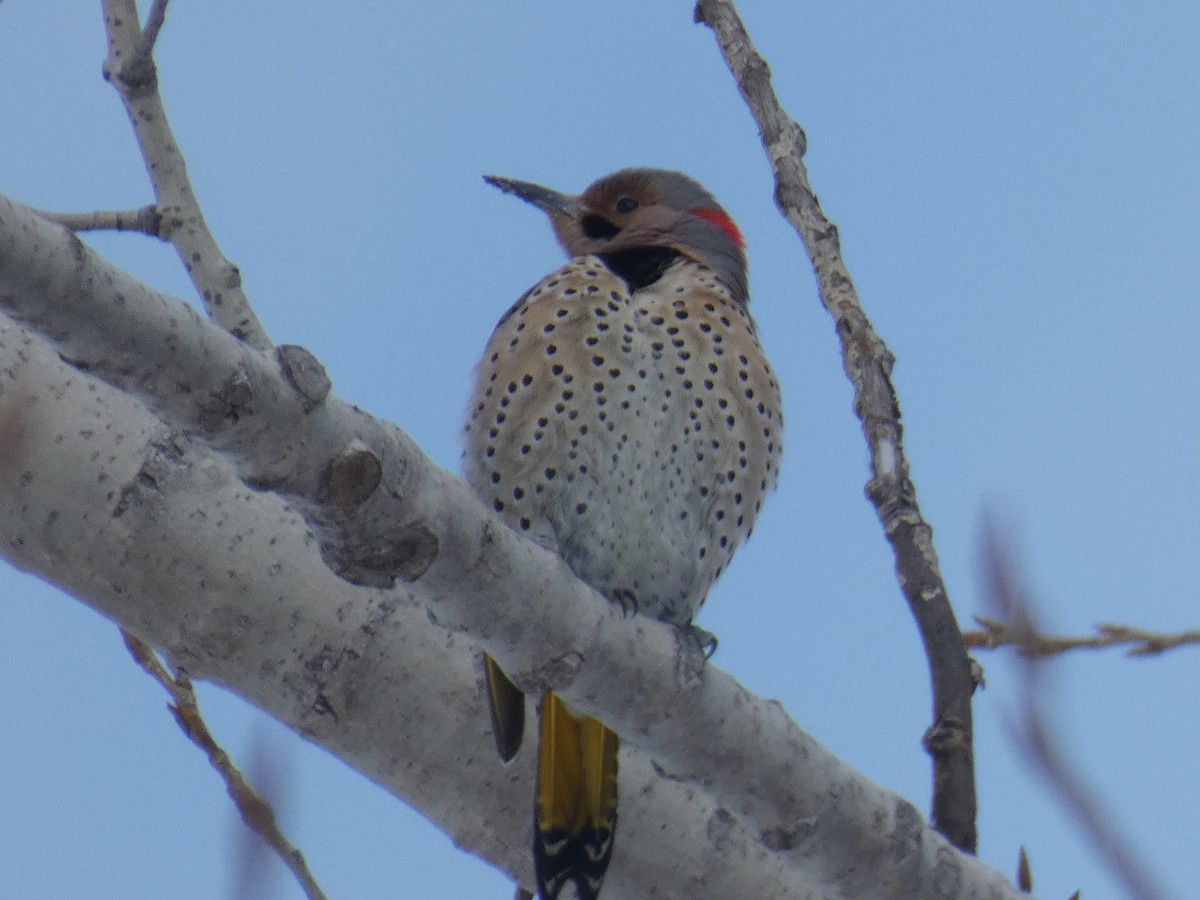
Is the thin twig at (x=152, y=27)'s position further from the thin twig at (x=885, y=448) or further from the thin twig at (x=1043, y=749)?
the thin twig at (x=1043, y=749)

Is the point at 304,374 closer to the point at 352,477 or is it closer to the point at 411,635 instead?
the point at 352,477

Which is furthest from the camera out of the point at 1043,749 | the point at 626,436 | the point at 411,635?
the point at 626,436

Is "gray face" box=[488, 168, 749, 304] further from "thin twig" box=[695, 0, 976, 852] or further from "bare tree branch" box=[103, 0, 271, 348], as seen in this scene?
"bare tree branch" box=[103, 0, 271, 348]

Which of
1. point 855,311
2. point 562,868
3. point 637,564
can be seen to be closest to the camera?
point 562,868

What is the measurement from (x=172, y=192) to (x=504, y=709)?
113 centimetres

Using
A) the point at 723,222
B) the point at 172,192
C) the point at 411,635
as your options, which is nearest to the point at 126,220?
the point at 172,192

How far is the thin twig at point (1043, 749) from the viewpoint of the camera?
1468mm

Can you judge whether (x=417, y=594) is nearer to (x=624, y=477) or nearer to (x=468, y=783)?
(x=468, y=783)

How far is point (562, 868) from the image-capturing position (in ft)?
8.90

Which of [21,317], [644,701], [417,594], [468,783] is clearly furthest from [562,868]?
[21,317]

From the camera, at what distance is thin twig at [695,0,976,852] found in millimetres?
2891

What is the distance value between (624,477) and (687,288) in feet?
1.96

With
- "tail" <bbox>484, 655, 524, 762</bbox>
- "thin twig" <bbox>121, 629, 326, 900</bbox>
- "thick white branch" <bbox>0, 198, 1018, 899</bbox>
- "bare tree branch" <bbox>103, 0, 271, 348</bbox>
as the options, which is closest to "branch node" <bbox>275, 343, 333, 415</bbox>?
"thick white branch" <bbox>0, 198, 1018, 899</bbox>

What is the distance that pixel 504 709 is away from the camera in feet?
8.97
